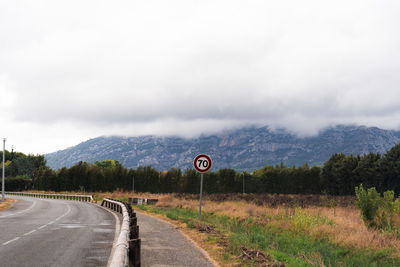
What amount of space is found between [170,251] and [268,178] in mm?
74571

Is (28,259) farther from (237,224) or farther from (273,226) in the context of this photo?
(237,224)

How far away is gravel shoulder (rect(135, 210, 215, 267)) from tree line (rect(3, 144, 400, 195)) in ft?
225

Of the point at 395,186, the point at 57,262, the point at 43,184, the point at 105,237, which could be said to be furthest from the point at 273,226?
the point at 43,184

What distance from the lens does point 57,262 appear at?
923cm

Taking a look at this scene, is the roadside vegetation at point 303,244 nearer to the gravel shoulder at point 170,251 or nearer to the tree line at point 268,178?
the gravel shoulder at point 170,251

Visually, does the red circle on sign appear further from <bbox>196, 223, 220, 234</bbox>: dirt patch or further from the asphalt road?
the asphalt road

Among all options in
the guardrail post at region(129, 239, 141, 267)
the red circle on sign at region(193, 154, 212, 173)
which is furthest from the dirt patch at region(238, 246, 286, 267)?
the red circle on sign at region(193, 154, 212, 173)

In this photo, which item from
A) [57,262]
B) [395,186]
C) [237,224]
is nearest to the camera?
[57,262]

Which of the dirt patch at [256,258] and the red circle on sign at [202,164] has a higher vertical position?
the red circle on sign at [202,164]

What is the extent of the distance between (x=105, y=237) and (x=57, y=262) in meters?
4.99

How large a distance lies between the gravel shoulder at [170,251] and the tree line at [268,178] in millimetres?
68699

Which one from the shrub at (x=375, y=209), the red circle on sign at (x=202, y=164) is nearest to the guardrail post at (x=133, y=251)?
the shrub at (x=375, y=209)

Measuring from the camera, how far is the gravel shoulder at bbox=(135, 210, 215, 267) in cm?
931

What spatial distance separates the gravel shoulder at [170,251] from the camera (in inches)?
367
